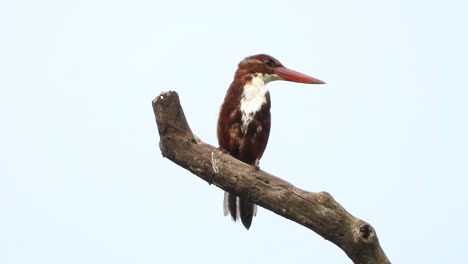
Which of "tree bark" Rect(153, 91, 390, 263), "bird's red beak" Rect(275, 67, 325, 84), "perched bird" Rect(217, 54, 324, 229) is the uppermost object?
"bird's red beak" Rect(275, 67, 325, 84)

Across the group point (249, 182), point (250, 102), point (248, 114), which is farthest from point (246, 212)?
point (249, 182)

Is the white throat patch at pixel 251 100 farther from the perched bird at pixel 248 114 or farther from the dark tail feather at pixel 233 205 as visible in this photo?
→ the dark tail feather at pixel 233 205

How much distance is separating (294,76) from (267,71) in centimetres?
31

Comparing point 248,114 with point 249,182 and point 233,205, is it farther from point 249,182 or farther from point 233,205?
point 249,182

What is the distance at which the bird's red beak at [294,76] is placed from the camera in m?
7.93

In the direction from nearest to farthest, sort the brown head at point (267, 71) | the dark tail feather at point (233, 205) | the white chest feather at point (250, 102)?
the white chest feather at point (250, 102) → the dark tail feather at point (233, 205) → the brown head at point (267, 71)

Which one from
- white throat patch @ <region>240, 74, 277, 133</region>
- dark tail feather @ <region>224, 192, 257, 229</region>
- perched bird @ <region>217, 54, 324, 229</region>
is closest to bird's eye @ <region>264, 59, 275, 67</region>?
perched bird @ <region>217, 54, 324, 229</region>

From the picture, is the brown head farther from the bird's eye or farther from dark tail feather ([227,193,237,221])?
dark tail feather ([227,193,237,221])

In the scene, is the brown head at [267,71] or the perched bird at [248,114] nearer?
the perched bird at [248,114]

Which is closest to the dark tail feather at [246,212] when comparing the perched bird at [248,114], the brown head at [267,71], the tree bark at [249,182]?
the perched bird at [248,114]

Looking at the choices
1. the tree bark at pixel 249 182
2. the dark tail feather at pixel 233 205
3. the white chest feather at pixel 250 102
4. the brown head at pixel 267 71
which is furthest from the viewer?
the brown head at pixel 267 71

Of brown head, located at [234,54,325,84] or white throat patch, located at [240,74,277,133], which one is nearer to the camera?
white throat patch, located at [240,74,277,133]

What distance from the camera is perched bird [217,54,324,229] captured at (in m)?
7.60

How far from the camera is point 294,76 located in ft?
26.0
